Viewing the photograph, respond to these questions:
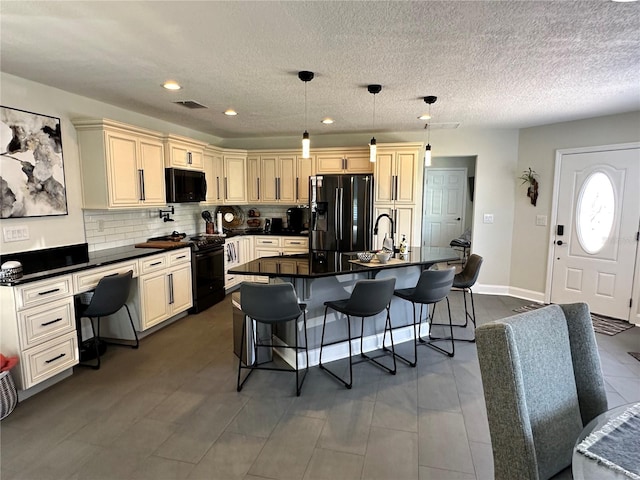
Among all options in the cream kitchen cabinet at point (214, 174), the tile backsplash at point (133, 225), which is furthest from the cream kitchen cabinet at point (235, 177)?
the tile backsplash at point (133, 225)

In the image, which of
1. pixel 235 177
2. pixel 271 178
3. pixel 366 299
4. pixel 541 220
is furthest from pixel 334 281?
pixel 541 220

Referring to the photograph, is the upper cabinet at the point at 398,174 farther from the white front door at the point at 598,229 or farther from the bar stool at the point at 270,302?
the bar stool at the point at 270,302

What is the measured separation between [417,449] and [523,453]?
1.09 metres

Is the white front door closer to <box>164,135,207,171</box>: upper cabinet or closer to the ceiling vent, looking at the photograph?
the ceiling vent

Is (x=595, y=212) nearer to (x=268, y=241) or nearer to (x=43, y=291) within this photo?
(x=268, y=241)

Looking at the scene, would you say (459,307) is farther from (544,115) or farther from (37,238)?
(37,238)

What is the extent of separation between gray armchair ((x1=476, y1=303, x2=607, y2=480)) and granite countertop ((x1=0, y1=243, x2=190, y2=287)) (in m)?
2.94

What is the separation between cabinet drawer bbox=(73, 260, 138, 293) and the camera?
3021mm

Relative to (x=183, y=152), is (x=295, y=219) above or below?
below

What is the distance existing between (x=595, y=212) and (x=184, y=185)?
519 centimetres

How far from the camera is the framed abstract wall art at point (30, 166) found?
2.96 meters

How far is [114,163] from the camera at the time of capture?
12.1 feet

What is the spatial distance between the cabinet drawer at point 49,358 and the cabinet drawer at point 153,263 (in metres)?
0.90

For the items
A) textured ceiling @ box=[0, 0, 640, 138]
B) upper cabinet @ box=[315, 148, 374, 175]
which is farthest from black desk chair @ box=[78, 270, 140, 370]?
upper cabinet @ box=[315, 148, 374, 175]
